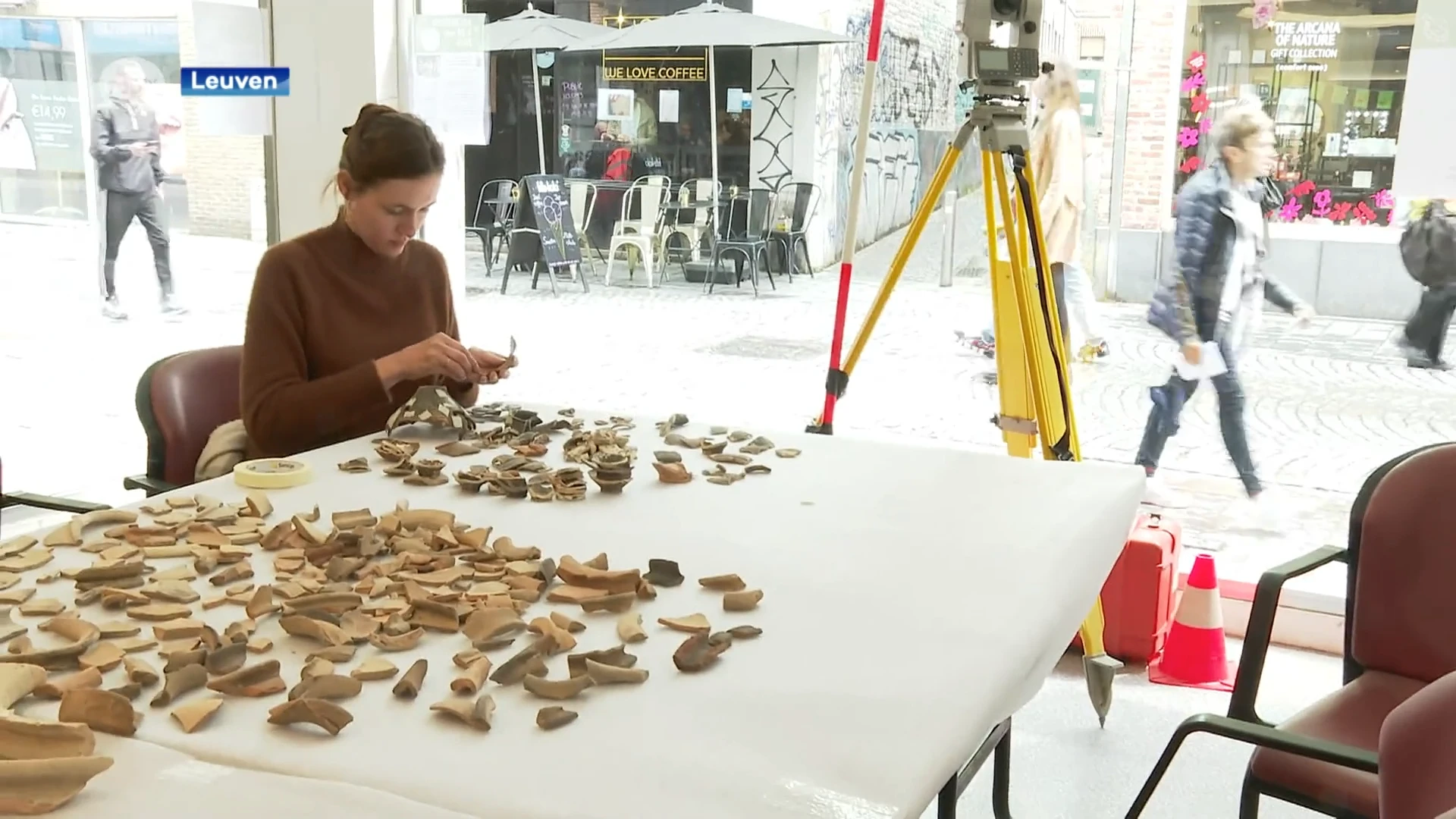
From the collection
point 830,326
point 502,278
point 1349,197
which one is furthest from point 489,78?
point 1349,197

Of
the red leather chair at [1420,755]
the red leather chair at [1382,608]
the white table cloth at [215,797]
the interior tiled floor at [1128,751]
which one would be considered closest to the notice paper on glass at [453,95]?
the interior tiled floor at [1128,751]

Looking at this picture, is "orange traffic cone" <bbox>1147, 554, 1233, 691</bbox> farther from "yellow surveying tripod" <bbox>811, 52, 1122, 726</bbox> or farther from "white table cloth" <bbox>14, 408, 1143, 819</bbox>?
"white table cloth" <bbox>14, 408, 1143, 819</bbox>

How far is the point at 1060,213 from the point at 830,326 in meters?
0.98

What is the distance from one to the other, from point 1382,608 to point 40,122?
3939 mm

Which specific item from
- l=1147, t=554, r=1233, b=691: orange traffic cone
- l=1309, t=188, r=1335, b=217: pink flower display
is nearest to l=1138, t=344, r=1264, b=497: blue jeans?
l=1309, t=188, r=1335, b=217: pink flower display

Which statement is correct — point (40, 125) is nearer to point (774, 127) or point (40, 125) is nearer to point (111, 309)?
point (111, 309)

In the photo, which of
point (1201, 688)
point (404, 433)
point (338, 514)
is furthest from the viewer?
point (1201, 688)

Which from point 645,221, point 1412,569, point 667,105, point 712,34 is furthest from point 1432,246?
point 645,221

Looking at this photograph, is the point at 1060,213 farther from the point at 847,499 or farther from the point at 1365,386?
the point at 847,499

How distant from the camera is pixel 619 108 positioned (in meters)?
4.23

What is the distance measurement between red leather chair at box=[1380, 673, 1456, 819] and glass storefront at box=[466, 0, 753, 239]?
3269 mm

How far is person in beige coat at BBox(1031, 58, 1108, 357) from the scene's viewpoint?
3.46 metres

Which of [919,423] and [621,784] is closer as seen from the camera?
[621,784]

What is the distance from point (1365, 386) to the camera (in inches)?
131
